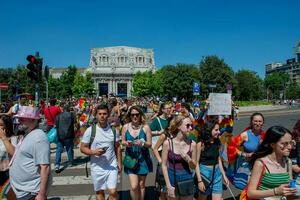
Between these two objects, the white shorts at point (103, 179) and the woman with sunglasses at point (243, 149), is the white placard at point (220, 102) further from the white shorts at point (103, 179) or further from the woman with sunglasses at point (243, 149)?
the white shorts at point (103, 179)

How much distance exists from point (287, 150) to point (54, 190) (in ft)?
18.1

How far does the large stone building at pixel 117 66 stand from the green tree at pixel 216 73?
225 feet

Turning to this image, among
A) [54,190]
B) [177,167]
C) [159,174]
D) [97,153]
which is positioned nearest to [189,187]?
[177,167]

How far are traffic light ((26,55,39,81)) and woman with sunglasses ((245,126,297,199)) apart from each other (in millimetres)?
9948

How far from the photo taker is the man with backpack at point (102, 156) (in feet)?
17.0

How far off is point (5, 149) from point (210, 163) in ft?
8.89

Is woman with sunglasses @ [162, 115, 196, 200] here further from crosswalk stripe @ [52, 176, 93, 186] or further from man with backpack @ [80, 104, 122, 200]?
crosswalk stripe @ [52, 176, 93, 186]

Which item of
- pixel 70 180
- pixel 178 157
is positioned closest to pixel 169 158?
pixel 178 157

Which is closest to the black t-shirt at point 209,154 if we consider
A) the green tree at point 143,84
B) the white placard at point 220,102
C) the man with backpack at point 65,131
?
the white placard at point 220,102

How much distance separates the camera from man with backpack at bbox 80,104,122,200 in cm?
518

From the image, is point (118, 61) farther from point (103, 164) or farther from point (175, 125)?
point (175, 125)

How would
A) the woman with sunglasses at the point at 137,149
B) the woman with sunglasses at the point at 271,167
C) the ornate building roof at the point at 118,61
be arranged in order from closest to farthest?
the woman with sunglasses at the point at 271,167 < the woman with sunglasses at the point at 137,149 < the ornate building roof at the point at 118,61

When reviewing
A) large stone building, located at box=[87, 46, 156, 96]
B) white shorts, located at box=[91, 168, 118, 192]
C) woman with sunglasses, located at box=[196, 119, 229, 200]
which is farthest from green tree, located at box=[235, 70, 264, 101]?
white shorts, located at box=[91, 168, 118, 192]

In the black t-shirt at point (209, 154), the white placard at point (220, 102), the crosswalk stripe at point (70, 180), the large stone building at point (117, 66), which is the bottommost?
the crosswalk stripe at point (70, 180)
